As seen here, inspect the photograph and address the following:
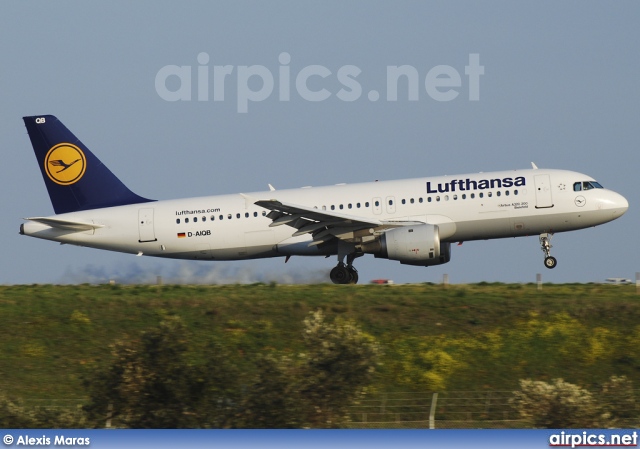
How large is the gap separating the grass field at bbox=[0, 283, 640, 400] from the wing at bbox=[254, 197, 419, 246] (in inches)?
87.4

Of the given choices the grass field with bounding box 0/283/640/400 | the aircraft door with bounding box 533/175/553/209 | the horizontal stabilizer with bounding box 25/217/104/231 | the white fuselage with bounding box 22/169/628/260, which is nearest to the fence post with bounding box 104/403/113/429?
the grass field with bounding box 0/283/640/400

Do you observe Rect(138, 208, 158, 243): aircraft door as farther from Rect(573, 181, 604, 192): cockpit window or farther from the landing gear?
Rect(573, 181, 604, 192): cockpit window

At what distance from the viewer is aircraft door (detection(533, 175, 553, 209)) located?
39.5 metres

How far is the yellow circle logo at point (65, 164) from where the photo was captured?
44188mm

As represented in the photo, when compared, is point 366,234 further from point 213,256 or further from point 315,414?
point 315,414

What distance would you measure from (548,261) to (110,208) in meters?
18.4

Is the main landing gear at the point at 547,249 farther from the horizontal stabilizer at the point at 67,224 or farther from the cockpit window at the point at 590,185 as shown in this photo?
the horizontal stabilizer at the point at 67,224

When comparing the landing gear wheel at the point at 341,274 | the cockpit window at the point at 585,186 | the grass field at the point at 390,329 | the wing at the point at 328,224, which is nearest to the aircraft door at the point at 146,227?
the grass field at the point at 390,329

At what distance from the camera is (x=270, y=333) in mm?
34156

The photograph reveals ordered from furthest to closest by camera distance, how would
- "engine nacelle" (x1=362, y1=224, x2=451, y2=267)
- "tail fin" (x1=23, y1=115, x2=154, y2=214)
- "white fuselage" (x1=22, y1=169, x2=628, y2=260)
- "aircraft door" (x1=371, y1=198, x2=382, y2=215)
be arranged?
"tail fin" (x1=23, y1=115, x2=154, y2=214)
"aircraft door" (x1=371, y1=198, x2=382, y2=215)
"white fuselage" (x1=22, y1=169, x2=628, y2=260)
"engine nacelle" (x1=362, y1=224, x2=451, y2=267)

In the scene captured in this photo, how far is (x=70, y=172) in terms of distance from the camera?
1743 inches

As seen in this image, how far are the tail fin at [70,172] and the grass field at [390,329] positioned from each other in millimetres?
5662

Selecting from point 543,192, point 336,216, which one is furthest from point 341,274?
point 543,192

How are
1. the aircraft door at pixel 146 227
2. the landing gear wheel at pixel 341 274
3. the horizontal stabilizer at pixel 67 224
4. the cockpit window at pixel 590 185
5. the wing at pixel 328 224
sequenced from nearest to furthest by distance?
the wing at pixel 328 224 < the cockpit window at pixel 590 185 < the landing gear wheel at pixel 341 274 < the horizontal stabilizer at pixel 67 224 < the aircraft door at pixel 146 227
